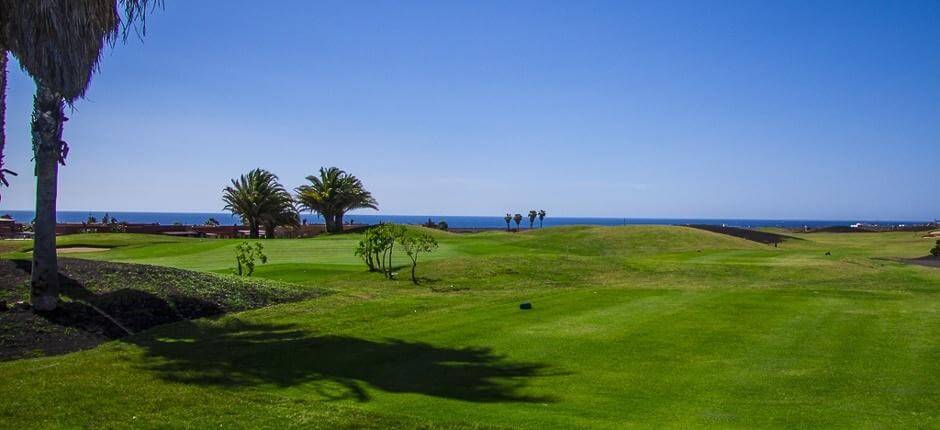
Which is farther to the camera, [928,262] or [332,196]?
[332,196]

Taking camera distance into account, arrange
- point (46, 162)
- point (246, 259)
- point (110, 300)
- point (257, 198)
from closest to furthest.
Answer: point (46, 162), point (110, 300), point (246, 259), point (257, 198)

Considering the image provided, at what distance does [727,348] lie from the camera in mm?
13422

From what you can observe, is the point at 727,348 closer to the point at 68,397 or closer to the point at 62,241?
the point at 68,397

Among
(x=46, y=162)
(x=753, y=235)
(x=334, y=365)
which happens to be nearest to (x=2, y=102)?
(x=46, y=162)

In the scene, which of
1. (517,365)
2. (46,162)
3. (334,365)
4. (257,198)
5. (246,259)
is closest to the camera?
(334,365)

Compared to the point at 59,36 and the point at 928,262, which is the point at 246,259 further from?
the point at 928,262

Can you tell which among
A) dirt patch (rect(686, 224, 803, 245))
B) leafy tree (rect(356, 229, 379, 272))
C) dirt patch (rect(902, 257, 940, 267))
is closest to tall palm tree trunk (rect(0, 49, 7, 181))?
leafy tree (rect(356, 229, 379, 272))

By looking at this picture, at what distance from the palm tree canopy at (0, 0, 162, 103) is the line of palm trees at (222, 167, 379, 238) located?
47.6 m

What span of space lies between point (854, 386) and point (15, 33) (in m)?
14.4

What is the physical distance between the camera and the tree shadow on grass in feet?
34.0

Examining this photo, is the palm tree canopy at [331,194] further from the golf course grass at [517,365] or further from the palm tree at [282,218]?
the golf course grass at [517,365]

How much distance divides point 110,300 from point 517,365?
379 inches

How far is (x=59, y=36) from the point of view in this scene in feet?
40.0

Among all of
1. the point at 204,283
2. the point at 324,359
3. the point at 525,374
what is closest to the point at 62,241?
Answer: the point at 204,283
